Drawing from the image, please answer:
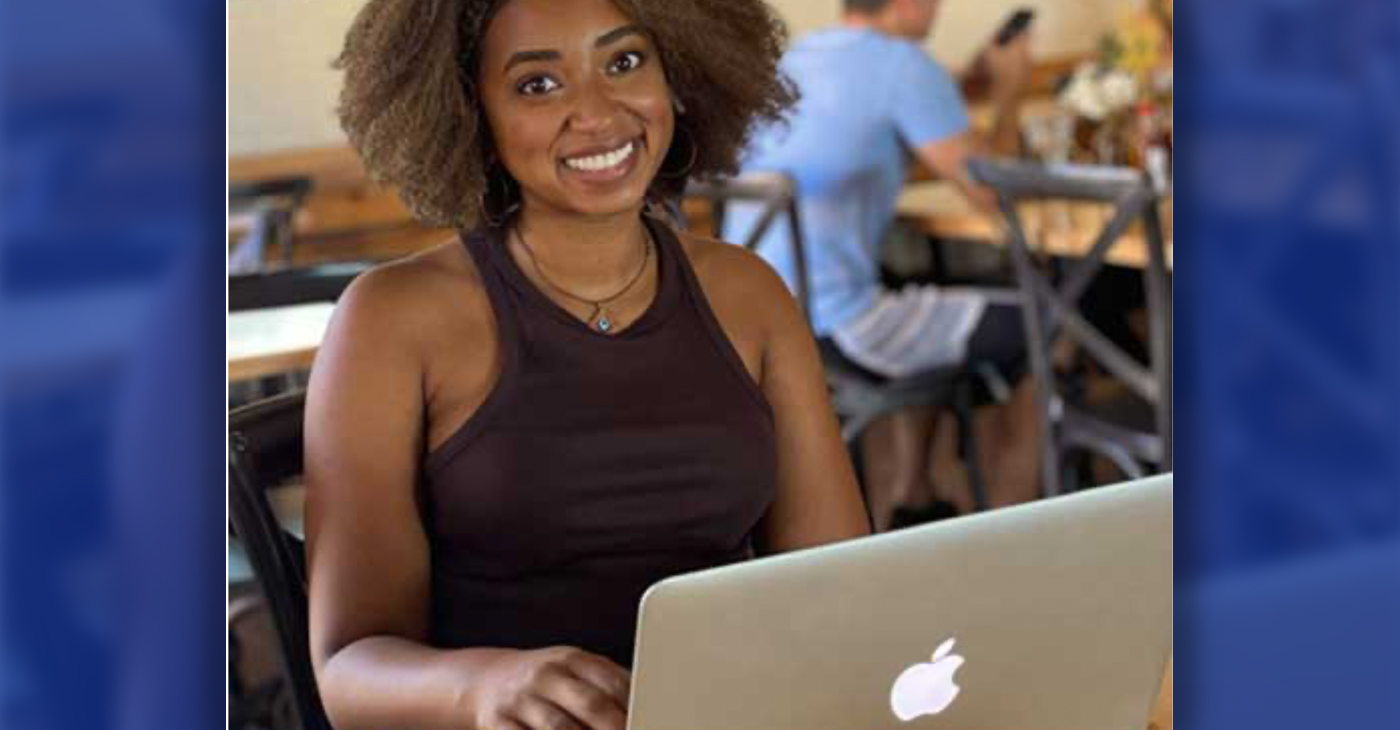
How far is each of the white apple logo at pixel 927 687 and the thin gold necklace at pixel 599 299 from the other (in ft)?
1.03

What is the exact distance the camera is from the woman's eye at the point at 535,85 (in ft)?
3.94

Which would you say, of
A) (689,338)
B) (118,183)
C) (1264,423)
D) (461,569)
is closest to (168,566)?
(118,183)

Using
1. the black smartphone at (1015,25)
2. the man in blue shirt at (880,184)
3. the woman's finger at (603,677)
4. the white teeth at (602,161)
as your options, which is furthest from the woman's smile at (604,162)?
the black smartphone at (1015,25)

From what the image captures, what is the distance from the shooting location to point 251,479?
1.16 m

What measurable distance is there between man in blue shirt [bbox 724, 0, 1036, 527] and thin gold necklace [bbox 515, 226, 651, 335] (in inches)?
41.0

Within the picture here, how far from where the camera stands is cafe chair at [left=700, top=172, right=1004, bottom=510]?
1.84 meters

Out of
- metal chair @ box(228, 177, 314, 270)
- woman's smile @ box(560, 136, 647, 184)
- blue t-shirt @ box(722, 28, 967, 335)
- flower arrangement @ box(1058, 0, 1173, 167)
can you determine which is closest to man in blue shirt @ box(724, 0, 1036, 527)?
blue t-shirt @ box(722, 28, 967, 335)

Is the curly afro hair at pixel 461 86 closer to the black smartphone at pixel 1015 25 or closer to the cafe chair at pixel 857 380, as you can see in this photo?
the cafe chair at pixel 857 380

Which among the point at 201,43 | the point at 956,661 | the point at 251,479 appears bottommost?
the point at 956,661

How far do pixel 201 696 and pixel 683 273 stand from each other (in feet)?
1.50

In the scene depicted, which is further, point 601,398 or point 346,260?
point 346,260

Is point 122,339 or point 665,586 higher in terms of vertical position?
point 122,339

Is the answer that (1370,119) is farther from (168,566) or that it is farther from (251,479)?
(168,566)

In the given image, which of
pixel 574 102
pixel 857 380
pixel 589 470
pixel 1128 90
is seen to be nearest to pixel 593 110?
pixel 574 102
